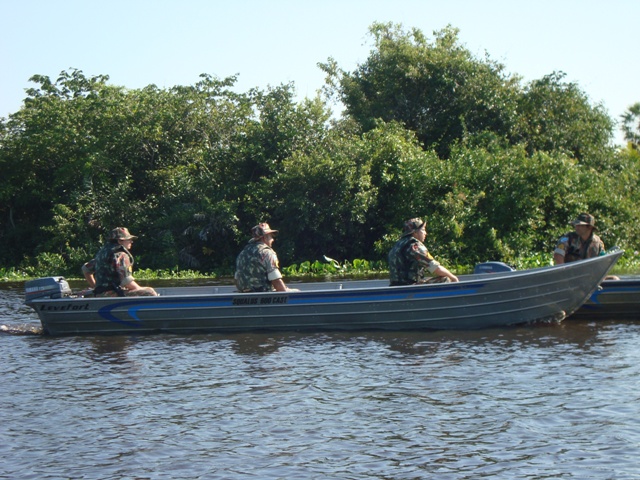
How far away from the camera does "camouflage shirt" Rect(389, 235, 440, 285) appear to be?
13.3 m

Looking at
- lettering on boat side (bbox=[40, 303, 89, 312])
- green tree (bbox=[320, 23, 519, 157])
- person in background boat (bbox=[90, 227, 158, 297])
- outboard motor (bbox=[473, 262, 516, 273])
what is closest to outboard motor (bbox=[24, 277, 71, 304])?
lettering on boat side (bbox=[40, 303, 89, 312])

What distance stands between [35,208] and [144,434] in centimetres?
2908

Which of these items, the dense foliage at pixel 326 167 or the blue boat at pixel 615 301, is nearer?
the blue boat at pixel 615 301

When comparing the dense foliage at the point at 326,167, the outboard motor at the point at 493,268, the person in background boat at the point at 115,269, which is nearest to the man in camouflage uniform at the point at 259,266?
the person in background boat at the point at 115,269

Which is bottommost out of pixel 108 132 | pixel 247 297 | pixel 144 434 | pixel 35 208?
pixel 144 434

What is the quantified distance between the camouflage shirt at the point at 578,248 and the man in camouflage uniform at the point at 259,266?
4321 millimetres

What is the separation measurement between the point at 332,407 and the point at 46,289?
7.09 m

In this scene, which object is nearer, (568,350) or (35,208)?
(568,350)

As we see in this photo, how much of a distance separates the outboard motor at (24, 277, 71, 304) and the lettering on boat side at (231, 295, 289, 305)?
2.83 meters

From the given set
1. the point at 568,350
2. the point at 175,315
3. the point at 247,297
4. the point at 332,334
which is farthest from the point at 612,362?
the point at 175,315

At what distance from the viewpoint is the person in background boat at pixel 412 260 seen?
522 inches

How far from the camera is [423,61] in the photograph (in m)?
32.1

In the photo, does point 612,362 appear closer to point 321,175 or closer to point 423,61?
point 321,175

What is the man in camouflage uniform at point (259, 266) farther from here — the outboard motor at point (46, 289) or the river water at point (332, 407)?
the outboard motor at point (46, 289)
